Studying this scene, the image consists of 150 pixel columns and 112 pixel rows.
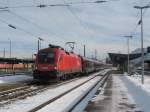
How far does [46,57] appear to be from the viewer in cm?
3666

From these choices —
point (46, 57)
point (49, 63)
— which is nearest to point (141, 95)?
point (49, 63)

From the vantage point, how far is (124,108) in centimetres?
1631

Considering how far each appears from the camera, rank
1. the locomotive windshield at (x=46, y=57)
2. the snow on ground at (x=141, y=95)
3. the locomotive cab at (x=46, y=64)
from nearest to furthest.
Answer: the snow on ground at (x=141, y=95)
the locomotive cab at (x=46, y=64)
the locomotive windshield at (x=46, y=57)

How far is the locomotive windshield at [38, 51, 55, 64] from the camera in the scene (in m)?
36.3

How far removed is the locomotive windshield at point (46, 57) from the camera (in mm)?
36312

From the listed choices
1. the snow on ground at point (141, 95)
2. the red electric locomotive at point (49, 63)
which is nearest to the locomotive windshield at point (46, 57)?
the red electric locomotive at point (49, 63)

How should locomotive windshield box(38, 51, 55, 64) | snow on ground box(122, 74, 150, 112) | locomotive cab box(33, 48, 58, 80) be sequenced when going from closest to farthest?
snow on ground box(122, 74, 150, 112)
locomotive cab box(33, 48, 58, 80)
locomotive windshield box(38, 51, 55, 64)

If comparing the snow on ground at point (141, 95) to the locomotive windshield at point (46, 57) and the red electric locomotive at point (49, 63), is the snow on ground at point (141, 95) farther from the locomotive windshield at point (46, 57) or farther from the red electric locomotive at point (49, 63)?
the locomotive windshield at point (46, 57)

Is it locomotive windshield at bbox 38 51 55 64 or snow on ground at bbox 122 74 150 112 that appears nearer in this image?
snow on ground at bbox 122 74 150 112

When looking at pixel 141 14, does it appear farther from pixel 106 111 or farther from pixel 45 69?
pixel 106 111

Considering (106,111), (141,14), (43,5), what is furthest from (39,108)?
(141,14)

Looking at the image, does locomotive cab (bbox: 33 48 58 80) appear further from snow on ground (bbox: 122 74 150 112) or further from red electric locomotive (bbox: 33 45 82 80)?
snow on ground (bbox: 122 74 150 112)

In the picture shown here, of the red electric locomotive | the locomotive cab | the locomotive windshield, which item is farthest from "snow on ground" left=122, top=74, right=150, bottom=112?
the locomotive windshield

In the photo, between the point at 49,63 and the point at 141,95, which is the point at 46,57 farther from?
the point at 141,95
